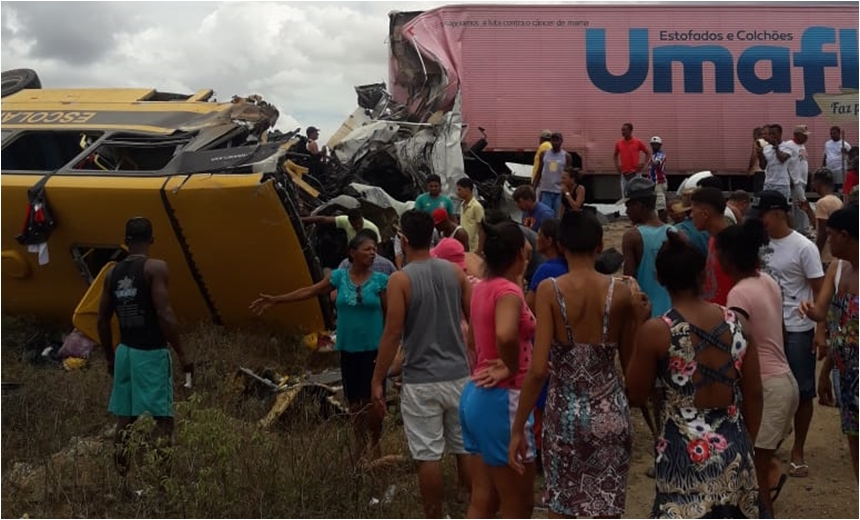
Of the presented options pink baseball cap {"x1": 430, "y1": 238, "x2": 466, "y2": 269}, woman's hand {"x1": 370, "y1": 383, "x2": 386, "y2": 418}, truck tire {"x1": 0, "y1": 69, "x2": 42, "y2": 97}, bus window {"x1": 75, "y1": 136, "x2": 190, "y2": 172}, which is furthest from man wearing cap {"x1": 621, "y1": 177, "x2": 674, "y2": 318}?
truck tire {"x1": 0, "y1": 69, "x2": 42, "y2": 97}

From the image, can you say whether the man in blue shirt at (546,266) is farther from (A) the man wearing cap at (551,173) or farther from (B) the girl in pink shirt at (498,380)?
(A) the man wearing cap at (551,173)

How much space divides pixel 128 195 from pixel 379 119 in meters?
5.36

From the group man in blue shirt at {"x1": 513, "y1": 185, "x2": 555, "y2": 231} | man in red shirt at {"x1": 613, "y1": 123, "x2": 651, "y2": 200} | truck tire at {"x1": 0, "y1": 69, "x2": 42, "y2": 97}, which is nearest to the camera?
man in blue shirt at {"x1": 513, "y1": 185, "x2": 555, "y2": 231}

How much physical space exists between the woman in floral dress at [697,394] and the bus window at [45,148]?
677 cm

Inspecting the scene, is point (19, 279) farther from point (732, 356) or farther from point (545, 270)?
point (732, 356)

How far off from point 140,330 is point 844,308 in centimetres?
363

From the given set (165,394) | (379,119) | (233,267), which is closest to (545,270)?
(165,394)

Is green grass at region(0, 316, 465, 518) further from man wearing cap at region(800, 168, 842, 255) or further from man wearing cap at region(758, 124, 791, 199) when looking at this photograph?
man wearing cap at region(758, 124, 791, 199)

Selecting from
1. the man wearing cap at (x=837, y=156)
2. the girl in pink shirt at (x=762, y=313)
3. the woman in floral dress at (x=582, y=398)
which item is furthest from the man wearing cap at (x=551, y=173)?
the woman in floral dress at (x=582, y=398)

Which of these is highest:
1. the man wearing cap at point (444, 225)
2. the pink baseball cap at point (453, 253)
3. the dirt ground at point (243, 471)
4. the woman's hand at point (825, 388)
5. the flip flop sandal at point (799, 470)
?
the man wearing cap at point (444, 225)

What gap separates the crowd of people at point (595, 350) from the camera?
3162 millimetres

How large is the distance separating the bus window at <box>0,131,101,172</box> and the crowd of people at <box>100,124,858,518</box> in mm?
4070

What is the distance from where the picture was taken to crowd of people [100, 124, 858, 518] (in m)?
3.16

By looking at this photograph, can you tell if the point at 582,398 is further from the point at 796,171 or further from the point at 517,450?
the point at 796,171
